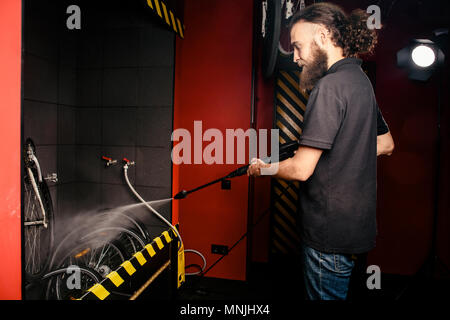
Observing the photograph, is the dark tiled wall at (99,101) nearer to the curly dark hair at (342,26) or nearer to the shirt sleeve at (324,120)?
the curly dark hair at (342,26)

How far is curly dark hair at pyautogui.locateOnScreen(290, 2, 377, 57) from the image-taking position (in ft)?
4.74

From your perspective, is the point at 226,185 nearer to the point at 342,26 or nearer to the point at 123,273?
the point at 123,273

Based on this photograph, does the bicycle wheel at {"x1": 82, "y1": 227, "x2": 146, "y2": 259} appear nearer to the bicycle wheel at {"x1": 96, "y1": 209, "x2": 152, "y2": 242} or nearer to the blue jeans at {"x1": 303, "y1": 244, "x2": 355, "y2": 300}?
the bicycle wheel at {"x1": 96, "y1": 209, "x2": 152, "y2": 242}

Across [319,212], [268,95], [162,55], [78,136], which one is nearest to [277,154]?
[319,212]

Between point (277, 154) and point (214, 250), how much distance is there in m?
1.94

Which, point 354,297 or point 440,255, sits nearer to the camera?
point 354,297

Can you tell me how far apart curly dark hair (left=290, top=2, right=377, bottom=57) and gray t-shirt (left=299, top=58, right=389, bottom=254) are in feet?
0.44

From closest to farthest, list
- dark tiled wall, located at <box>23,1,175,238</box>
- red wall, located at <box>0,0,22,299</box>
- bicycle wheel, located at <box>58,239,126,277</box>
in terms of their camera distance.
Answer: red wall, located at <box>0,0,22,299</box>
bicycle wheel, located at <box>58,239,126,277</box>
dark tiled wall, located at <box>23,1,175,238</box>

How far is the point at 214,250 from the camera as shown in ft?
10.4

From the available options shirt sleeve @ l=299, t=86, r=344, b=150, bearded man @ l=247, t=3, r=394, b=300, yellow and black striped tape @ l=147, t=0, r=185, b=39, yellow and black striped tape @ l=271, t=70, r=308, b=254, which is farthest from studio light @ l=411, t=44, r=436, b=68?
yellow and black striped tape @ l=147, t=0, r=185, b=39

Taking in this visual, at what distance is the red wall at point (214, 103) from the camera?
3039mm

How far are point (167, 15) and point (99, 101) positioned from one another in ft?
4.01

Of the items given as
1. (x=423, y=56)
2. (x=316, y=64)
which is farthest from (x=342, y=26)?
(x=423, y=56)

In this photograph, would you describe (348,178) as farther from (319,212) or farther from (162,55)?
(162,55)
